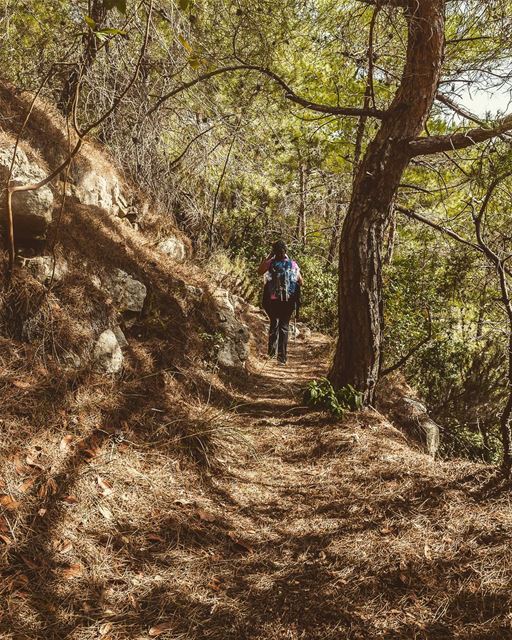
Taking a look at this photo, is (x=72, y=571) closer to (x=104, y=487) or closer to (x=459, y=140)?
(x=104, y=487)

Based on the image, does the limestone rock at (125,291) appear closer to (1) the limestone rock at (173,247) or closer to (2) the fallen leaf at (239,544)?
(1) the limestone rock at (173,247)

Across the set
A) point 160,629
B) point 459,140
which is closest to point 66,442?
point 160,629

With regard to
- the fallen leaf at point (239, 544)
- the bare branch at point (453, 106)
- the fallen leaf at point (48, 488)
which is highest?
the bare branch at point (453, 106)

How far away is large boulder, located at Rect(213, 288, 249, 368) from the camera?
5.86m

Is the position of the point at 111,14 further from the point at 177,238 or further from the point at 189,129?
the point at 177,238

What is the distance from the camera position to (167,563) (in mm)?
2543

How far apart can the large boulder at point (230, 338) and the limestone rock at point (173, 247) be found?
121cm

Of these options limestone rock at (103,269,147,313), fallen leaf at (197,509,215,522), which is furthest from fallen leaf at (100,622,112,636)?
limestone rock at (103,269,147,313)

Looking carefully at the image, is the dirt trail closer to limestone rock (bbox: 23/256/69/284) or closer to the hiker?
limestone rock (bbox: 23/256/69/284)

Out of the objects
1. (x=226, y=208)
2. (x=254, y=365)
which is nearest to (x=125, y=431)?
(x=254, y=365)

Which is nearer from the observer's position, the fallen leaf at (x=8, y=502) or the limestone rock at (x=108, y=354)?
the fallen leaf at (x=8, y=502)

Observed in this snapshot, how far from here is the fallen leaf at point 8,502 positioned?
238 centimetres

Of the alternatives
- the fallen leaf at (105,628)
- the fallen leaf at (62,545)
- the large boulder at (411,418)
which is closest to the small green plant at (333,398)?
the large boulder at (411,418)

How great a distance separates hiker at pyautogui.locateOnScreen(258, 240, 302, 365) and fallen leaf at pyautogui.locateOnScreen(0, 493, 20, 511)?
5.06 metres
